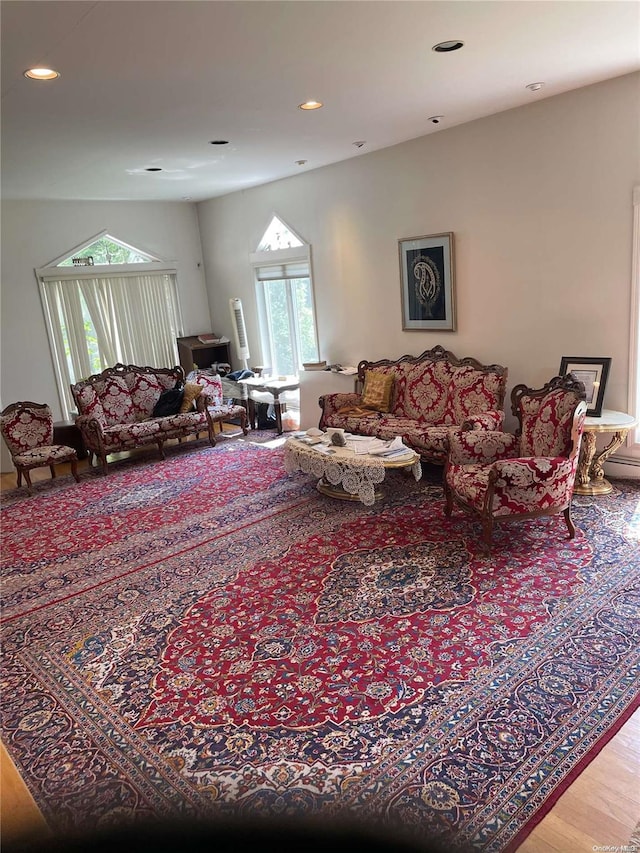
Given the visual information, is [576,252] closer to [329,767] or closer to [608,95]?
[608,95]

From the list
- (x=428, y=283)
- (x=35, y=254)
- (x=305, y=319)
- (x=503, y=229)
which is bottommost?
(x=305, y=319)

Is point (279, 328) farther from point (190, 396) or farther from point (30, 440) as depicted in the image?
point (30, 440)

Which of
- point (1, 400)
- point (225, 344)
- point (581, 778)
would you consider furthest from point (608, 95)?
point (1, 400)

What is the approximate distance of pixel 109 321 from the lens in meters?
8.30

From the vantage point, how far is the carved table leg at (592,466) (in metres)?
4.60

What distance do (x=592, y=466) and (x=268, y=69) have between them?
3.69 meters

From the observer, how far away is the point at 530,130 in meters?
4.92

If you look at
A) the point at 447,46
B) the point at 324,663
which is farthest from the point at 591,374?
the point at 324,663

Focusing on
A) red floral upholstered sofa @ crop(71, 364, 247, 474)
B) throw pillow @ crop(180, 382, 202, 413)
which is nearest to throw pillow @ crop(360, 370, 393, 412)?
red floral upholstered sofa @ crop(71, 364, 247, 474)

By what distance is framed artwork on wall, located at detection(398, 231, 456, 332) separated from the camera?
19.1 ft

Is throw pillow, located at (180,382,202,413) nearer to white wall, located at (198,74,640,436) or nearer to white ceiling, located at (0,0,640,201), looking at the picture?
white wall, located at (198,74,640,436)

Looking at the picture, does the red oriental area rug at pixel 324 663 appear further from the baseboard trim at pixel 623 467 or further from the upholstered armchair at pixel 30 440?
the upholstered armchair at pixel 30 440

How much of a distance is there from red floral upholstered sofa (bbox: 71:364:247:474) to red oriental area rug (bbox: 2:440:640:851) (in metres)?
1.81

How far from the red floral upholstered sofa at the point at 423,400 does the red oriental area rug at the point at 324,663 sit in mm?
779
